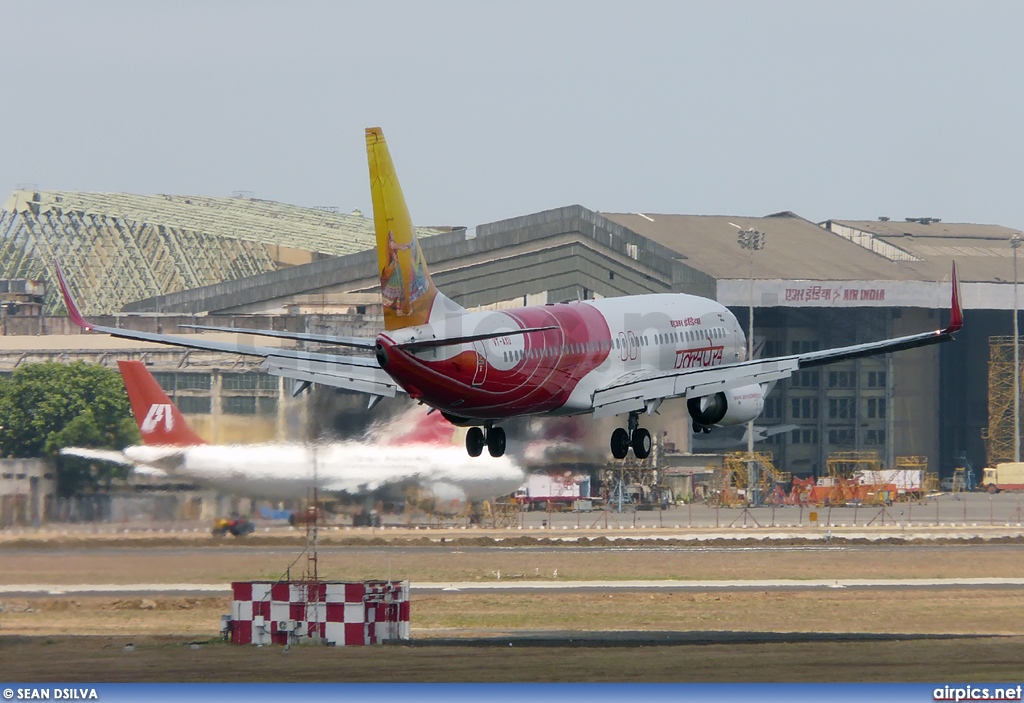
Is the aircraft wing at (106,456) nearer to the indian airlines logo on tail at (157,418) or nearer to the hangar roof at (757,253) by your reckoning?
the indian airlines logo on tail at (157,418)

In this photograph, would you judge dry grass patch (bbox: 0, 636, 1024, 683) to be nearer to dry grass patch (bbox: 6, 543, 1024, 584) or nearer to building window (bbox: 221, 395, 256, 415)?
dry grass patch (bbox: 6, 543, 1024, 584)

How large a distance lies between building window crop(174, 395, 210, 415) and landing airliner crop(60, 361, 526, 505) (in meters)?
2.94

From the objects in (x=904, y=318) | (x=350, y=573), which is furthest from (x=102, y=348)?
(x=904, y=318)

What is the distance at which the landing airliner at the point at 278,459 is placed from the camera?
72.3 meters

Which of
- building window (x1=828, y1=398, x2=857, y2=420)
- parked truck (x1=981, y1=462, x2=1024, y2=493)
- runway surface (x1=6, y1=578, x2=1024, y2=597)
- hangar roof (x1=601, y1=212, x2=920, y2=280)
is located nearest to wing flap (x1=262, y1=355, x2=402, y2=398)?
runway surface (x1=6, y1=578, x2=1024, y2=597)

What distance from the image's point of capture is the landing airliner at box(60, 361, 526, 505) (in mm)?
72312

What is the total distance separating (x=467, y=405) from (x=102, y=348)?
6998cm

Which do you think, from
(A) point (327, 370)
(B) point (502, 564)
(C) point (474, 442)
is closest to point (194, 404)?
(B) point (502, 564)

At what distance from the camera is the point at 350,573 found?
82625 mm

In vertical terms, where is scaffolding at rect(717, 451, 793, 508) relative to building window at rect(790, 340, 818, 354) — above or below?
below

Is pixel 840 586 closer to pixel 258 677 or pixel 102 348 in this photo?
pixel 258 677

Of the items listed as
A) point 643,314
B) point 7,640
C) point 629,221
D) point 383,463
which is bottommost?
point 7,640

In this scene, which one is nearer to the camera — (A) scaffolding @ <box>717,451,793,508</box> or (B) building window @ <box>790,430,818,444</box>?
(A) scaffolding @ <box>717,451,793,508</box>

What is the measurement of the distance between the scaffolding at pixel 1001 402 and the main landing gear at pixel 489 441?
5425 inches
